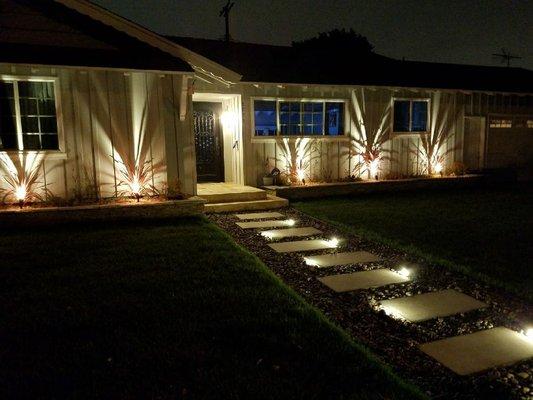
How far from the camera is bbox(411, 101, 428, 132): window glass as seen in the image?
1245 centimetres

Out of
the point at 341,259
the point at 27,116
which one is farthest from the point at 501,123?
the point at 27,116

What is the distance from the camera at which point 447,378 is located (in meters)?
2.55

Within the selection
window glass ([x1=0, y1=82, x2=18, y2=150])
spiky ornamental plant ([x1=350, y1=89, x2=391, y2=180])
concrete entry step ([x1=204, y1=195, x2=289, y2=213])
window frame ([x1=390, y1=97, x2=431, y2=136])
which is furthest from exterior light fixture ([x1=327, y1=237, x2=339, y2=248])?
window frame ([x1=390, y1=97, x2=431, y2=136])

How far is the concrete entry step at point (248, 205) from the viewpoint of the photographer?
8586 mm

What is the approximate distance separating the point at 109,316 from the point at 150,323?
417mm

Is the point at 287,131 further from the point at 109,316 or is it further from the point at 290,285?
the point at 109,316

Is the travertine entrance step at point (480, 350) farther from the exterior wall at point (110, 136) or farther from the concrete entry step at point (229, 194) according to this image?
the exterior wall at point (110, 136)

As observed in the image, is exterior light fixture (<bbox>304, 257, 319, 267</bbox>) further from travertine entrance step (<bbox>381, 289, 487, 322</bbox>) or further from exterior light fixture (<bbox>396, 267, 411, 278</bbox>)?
travertine entrance step (<bbox>381, 289, 487, 322</bbox>)

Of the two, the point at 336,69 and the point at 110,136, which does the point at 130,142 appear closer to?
the point at 110,136

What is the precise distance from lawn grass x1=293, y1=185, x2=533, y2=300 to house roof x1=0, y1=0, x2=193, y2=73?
4.45 m

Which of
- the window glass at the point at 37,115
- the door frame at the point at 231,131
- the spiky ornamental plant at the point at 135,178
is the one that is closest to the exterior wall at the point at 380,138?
the door frame at the point at 231,131

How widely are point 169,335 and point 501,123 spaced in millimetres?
14737

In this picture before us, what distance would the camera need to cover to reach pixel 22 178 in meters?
7.65

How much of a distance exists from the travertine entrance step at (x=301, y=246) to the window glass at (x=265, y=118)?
5.40 m
